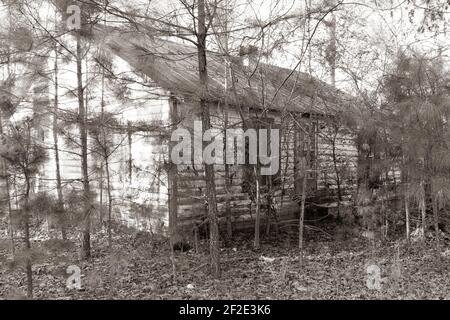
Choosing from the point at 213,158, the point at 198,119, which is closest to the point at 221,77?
the point at 198,119

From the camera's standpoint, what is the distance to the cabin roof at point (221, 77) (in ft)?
22.5

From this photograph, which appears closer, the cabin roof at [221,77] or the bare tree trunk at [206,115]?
the bare tree trunk at [206,115]

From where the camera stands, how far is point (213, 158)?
287 inches

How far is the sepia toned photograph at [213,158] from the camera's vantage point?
639 cm

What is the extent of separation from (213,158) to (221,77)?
3091mm

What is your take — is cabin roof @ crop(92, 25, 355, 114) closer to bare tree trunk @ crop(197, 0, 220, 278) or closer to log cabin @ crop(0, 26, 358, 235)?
log cabin @ crop(0, 26, 358, 235)

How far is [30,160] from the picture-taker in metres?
5.67

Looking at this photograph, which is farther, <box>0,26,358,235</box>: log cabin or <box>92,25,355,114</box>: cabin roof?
<box>0,26,358,235</box>: log cabin

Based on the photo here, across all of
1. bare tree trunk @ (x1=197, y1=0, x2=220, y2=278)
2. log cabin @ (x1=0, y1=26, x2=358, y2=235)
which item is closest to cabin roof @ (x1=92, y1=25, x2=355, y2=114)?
log cabin @ (x1=0, y1=26, x2=358, y2=235)

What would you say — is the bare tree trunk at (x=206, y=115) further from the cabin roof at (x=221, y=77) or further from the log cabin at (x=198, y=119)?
the log cabin at (x=198, y=119)

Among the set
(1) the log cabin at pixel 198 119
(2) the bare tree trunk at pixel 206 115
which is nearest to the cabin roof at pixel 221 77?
(1) the log cabin at pixel 198 119

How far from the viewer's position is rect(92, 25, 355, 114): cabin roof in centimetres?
687

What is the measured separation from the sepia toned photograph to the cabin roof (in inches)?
2.2

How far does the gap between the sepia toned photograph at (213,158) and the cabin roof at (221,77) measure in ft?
0.19
